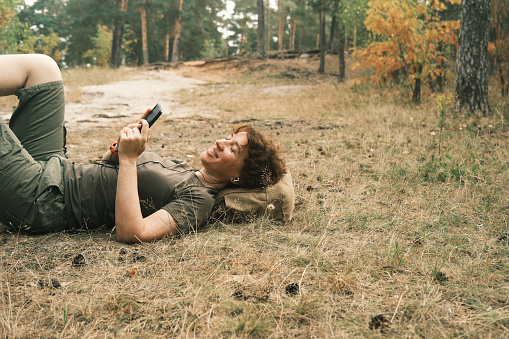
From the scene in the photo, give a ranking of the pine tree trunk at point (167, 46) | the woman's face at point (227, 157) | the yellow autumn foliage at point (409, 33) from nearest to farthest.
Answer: the woman's face at point (227, 157)
the yellow autumn foliage at point (409, 33)
the pine tree trunk at point (167, 46)

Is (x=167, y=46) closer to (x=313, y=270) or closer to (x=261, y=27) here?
(x=261, y=27)

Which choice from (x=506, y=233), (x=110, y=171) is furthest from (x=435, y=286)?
(x=110, y=171)

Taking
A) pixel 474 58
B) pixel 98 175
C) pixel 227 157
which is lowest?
pixel 98 175

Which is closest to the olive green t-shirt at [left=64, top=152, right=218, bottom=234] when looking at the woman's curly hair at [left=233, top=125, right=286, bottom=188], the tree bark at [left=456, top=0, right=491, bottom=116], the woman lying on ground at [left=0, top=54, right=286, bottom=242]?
the woman lying on ground at [left=0, top=54, right=286, bottom=242]

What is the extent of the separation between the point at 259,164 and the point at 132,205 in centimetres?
99

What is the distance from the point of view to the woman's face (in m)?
2.82

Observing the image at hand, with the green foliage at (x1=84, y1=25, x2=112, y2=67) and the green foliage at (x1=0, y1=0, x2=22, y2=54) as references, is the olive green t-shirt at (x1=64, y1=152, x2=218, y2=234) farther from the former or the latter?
the green foliage at (x1=84, y1=25, x2=112, y2=67)

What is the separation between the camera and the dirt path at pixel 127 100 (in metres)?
8.80

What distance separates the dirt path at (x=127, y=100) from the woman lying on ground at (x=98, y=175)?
509cm

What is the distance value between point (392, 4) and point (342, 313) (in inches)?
347

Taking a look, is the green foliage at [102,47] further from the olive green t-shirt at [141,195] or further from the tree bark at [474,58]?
the olive green t-shirt at [141,195]

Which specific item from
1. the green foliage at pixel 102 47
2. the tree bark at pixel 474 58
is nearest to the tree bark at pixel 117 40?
the green foliage at pixel 102 47

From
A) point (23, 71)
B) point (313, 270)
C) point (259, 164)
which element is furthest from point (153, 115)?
point (313, 270)

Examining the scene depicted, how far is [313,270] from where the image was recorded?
6.99 ft
